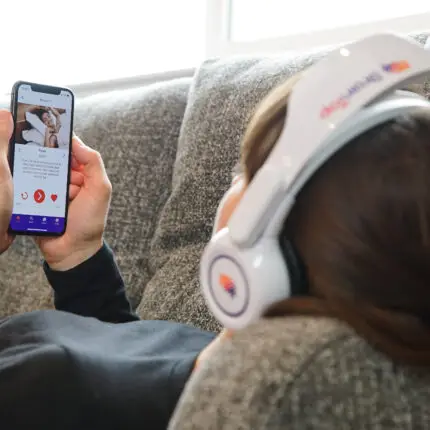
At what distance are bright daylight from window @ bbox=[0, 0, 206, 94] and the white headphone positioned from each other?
1.34 meters

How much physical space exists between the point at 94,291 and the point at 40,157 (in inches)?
8.2

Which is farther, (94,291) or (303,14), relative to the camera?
(303,14)

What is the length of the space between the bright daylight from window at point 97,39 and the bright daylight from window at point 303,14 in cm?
11

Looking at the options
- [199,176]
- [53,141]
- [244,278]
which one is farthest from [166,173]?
[244,278]

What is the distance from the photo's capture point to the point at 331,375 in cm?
38

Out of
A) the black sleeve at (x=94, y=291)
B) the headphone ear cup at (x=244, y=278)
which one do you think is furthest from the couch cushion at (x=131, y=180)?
the headphone ear cup at (x=244, y=278)

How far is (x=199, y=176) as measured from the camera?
1.09 metres

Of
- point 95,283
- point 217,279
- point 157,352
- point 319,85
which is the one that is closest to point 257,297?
point 217,279

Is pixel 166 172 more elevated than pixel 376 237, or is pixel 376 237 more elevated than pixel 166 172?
pixel 376 237

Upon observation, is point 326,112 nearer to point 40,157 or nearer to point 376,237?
point 376,237

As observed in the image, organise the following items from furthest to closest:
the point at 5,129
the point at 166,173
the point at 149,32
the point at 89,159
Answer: the point at 149,32, the point at 166,173, the point at 89,159, the point at 5,129

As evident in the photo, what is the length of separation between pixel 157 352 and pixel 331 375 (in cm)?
40

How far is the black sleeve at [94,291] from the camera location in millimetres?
1001

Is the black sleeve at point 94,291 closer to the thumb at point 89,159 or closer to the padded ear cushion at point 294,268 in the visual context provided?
the thumb at point 89,159
